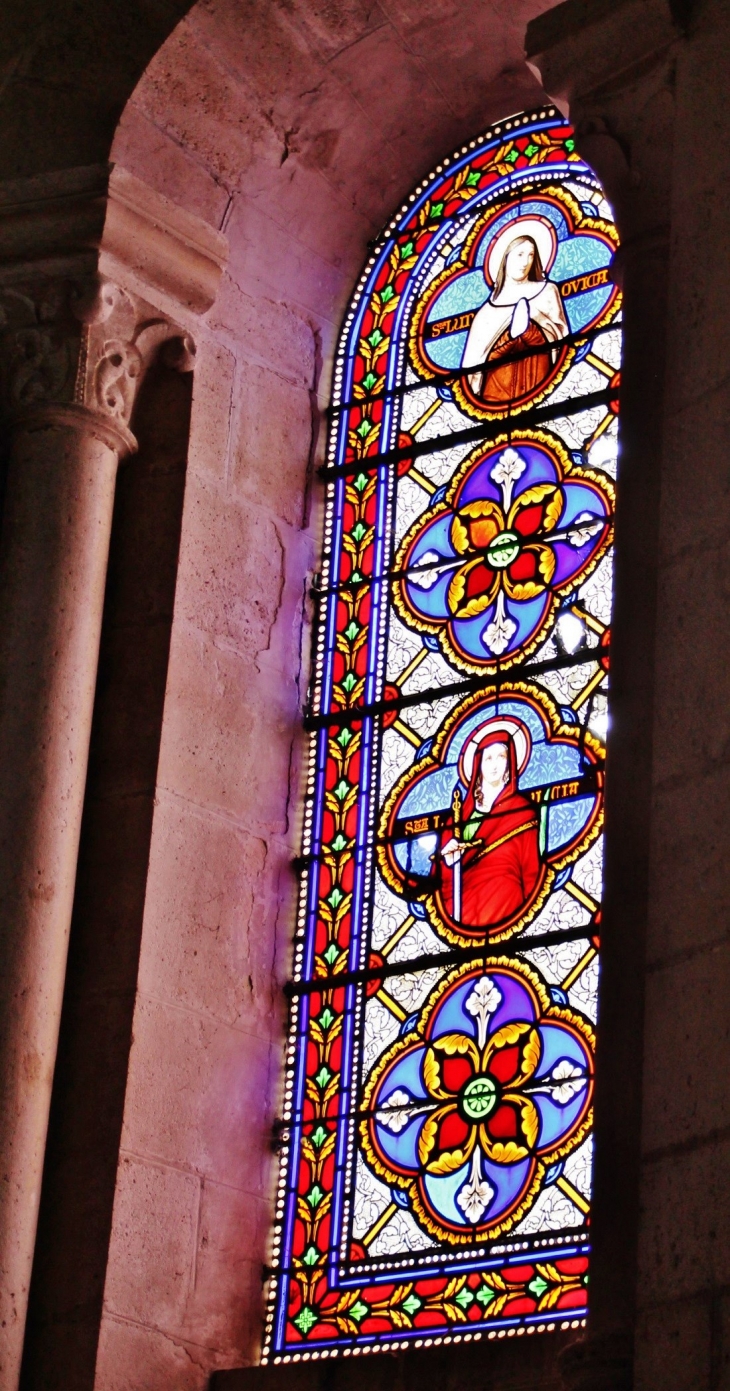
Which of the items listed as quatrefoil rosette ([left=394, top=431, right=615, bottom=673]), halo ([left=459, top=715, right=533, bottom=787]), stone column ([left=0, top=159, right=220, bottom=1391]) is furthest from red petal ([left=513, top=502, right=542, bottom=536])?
stone column ([left=0, top=159, right=220, bottom=1391])

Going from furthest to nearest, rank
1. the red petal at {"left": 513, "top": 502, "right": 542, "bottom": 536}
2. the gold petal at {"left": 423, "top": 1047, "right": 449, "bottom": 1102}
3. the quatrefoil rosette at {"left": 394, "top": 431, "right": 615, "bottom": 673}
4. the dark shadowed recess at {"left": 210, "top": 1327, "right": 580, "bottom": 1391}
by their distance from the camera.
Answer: the red petal at {"left": 513, "top": 502, "right": 542, "bottom": 536}
the quatrefoil rosette at {"left": 394, "top": 431, "right": 615, "bottom": 673}
the gold petal at {"left": 423, "top": 1047, "right": 449, "bottom": 1102}
the dark shadowed recess at {"left": 210, "top": 1327, "right": 580, "bottom": 1391}

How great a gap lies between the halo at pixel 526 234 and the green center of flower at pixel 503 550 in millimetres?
788

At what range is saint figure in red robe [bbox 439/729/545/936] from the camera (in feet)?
20.1

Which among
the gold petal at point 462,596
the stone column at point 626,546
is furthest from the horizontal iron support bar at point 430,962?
the stone column at point 626,546

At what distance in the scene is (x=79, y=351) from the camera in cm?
666

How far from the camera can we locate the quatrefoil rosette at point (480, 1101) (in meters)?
5.78

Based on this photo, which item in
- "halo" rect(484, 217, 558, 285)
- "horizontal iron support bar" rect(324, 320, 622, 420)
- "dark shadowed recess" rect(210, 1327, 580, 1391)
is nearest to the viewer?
"dark shadowed recess" rect(210, 1327, 580, 1391)

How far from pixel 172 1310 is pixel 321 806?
1.36 meters

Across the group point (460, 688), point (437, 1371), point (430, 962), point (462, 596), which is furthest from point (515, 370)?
point (437, 1371)

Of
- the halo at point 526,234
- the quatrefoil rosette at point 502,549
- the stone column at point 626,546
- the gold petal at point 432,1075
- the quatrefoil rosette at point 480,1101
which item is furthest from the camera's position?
the halo at point 526,234

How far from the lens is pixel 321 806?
6672 mm

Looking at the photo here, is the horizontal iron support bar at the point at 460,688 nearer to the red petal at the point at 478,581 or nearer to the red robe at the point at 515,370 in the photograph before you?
the red petal at the point at 478,581

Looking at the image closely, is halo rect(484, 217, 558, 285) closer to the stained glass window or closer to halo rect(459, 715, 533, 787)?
the stained glass window

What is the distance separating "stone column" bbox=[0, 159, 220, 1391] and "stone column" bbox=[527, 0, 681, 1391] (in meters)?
1.55
